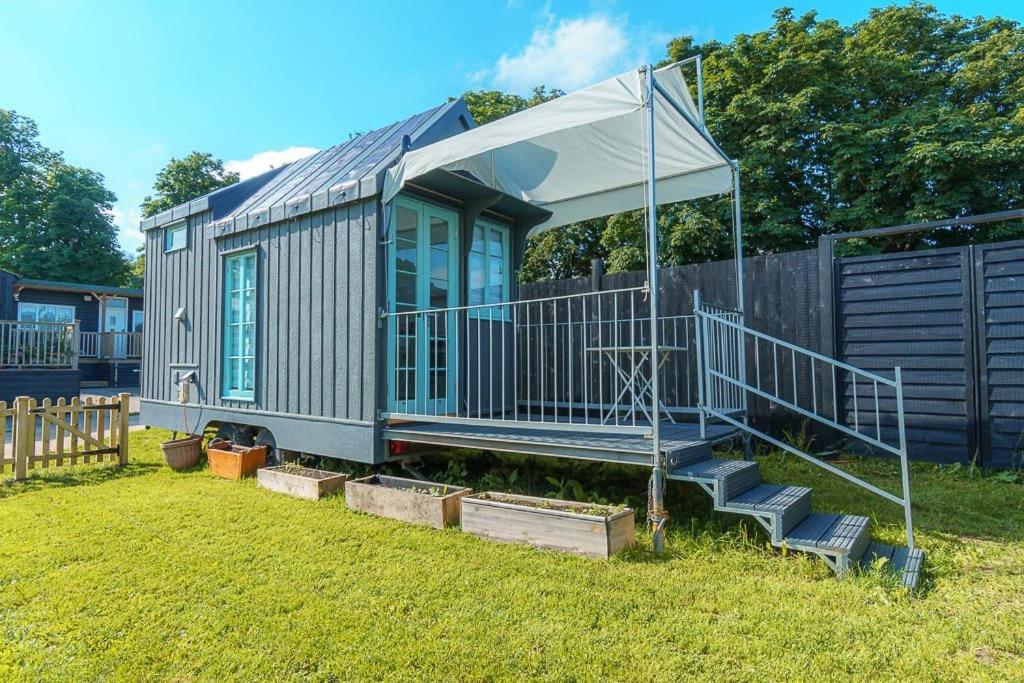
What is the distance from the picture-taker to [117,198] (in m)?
26.8

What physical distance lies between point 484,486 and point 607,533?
5.63ft

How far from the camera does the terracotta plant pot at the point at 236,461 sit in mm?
5355

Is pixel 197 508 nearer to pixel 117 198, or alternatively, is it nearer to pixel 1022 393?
pixel 1022 393

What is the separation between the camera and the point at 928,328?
16.6 feet

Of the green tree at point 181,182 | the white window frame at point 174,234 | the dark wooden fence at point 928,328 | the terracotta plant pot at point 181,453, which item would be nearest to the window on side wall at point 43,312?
the green tree at point 181,182

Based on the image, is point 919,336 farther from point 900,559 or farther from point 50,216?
point 50,216

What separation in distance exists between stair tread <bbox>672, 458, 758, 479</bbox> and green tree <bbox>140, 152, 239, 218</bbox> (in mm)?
28012

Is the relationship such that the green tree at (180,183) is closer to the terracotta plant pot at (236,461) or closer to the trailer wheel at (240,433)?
the trailer wheel at (240,433)

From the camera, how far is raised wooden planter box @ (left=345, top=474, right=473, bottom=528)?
379cm

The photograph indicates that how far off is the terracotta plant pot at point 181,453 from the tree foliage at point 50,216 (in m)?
24.2

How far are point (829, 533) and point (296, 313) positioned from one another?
478 cm

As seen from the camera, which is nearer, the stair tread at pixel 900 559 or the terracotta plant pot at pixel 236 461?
the stair tread at pixel 900 559

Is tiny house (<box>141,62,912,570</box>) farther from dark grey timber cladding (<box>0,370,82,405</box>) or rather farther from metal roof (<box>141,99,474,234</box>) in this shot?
dark grey timber cladding (<box>0,370,82,405</box>)

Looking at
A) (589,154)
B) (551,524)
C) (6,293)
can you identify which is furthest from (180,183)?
(551,524)
